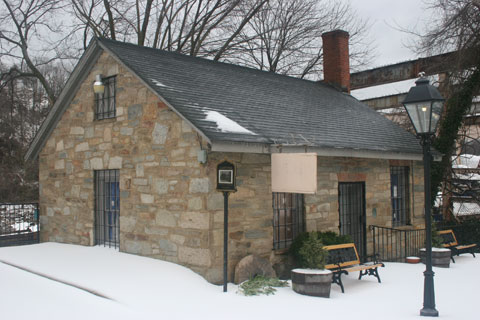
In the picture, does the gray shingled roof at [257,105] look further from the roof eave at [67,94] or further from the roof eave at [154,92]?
the roof eave at [67,94]

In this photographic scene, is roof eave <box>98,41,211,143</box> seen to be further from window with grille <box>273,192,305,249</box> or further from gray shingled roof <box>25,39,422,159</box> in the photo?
window with grille <box>273,192,305,249</box>

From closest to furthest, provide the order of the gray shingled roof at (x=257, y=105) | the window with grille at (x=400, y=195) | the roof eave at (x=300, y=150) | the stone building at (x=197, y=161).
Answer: the roof eave at (x=300, y=150)
the stone building at (x=197, y=161)
the gray shingled roof at (x=257, y=105)
the window with grille at (x=400, y=195)

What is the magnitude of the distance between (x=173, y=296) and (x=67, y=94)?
6.39 m

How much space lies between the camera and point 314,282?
23.6 feet

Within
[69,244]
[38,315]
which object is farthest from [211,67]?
[38,315]

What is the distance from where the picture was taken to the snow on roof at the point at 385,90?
20.0 meters

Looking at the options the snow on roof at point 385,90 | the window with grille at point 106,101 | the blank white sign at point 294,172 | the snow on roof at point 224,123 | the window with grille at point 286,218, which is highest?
the snow on roof at point 385,90

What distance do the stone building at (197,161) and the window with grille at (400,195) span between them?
3 cm

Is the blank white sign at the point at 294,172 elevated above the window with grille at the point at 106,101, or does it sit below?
below

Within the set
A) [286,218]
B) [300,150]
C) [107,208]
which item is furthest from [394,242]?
[107,208]

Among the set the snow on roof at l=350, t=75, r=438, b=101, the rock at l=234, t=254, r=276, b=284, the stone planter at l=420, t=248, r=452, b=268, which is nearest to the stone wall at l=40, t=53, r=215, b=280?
the rock at l=234, t=254, r=276, b=284

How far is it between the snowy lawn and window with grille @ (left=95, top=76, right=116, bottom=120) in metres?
3.11

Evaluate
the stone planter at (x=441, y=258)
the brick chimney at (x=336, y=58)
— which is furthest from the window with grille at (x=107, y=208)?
the brick chimney at (x=336, y=58)

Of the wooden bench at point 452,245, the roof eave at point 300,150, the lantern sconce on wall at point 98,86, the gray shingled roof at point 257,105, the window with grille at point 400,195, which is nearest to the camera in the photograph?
Result: the roof eave at point 300,150
